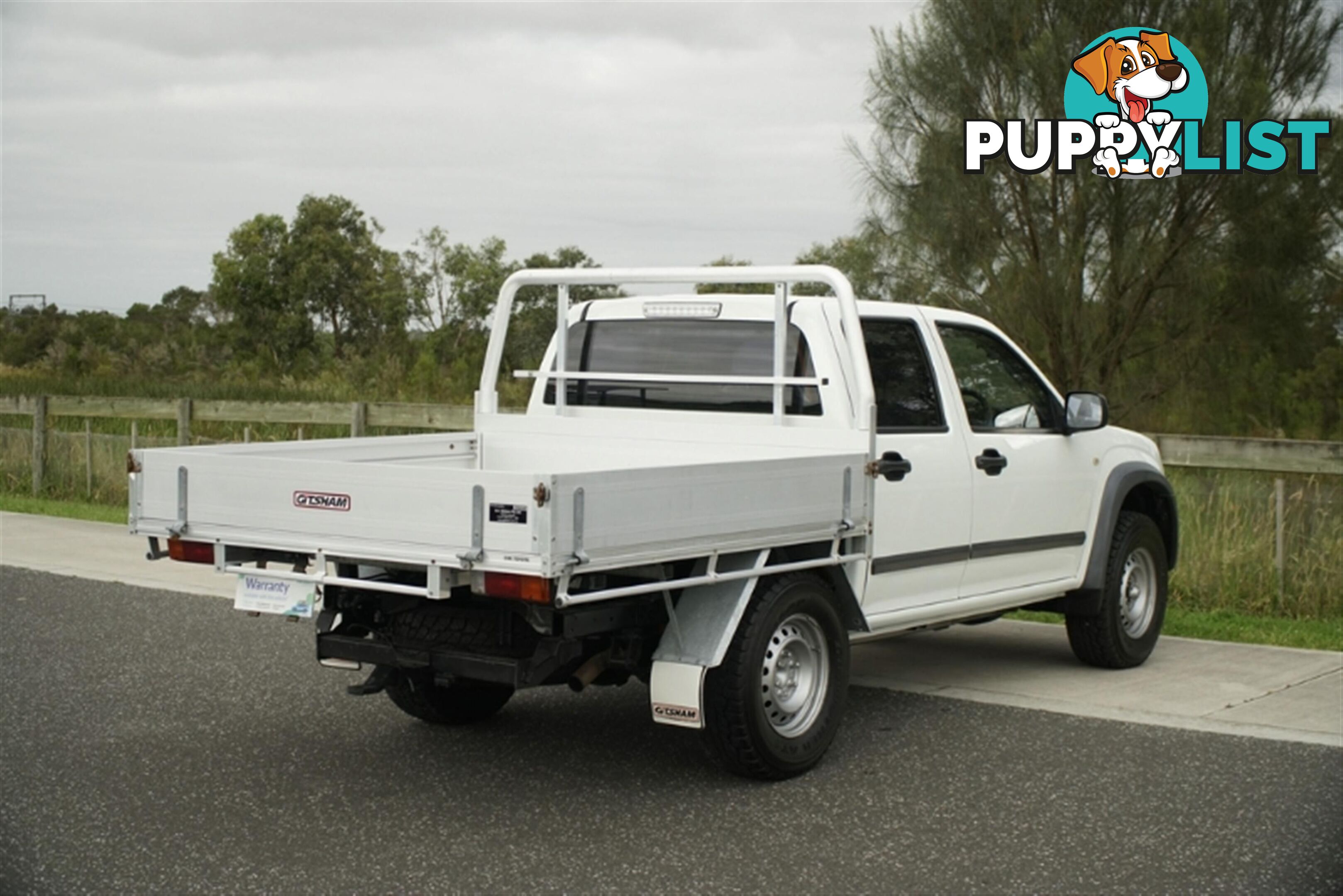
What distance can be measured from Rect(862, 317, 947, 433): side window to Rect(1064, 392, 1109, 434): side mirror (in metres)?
1.02

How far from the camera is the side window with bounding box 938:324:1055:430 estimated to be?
8.26 metres

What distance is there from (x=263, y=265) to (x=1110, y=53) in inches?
1270

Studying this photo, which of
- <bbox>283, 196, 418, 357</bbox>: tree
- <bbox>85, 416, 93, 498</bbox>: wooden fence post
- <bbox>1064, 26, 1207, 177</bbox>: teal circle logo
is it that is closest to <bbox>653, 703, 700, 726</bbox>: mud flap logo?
<bbox>85, 416, 93, 498</bbox>: wooden fence post

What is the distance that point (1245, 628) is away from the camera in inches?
411

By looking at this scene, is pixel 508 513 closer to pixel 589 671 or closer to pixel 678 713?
pixel 589 671

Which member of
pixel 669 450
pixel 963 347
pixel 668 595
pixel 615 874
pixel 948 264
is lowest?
pixel 615 874

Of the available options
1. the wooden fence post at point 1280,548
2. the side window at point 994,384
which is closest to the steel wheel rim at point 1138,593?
the side window at point 994,384

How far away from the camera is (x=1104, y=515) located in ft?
29.0

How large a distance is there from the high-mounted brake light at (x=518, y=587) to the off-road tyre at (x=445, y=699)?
1.63m

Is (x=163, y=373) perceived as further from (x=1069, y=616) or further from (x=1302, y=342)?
(x=1069, y=616)

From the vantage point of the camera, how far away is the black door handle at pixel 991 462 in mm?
7988

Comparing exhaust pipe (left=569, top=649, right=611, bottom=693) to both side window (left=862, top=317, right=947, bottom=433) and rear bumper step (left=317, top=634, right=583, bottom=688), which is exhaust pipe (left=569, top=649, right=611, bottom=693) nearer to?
rear bumper step (left=317, top=634, right=583, bottom=688)

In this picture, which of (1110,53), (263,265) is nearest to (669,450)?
(1110,53)

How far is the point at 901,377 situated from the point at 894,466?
2.13 ft
